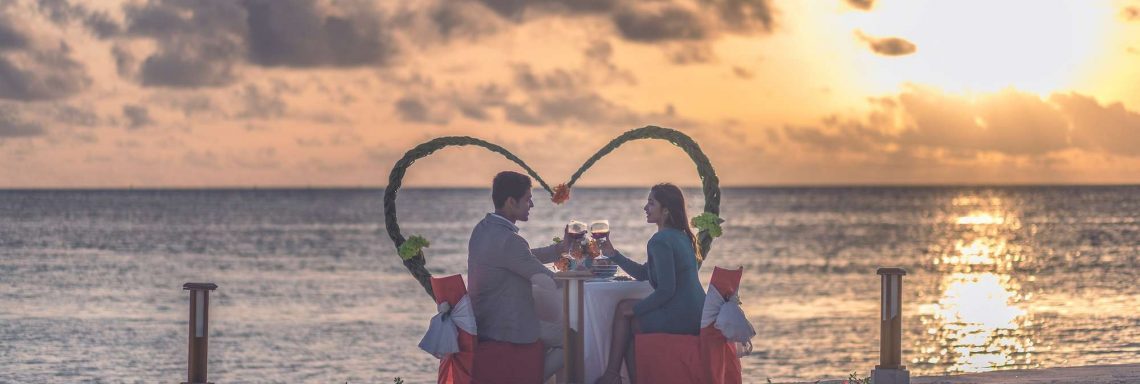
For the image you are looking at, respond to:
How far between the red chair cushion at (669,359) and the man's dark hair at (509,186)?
114 centimetres

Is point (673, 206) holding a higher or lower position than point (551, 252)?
higher

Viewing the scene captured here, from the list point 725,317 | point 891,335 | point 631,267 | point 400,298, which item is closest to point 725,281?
point 725,317

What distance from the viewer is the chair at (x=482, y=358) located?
8.62 m

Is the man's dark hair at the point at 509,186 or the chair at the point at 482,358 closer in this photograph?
the man's dark hair at the point at 509,186

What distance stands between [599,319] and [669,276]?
583 mm

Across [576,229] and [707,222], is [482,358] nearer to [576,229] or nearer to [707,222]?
[576,229]

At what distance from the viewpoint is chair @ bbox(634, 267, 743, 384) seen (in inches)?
338

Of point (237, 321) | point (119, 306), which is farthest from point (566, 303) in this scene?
point (119, 306)

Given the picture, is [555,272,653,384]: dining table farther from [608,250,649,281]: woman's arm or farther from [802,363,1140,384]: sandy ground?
[802,363,1140,384]: sandy ground

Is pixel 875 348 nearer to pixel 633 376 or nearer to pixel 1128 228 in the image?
pixel 633 376

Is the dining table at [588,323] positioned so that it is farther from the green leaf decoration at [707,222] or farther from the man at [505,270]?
the green leaf decoration at [707,222]

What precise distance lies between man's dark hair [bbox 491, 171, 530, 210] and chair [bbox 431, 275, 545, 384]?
55 cm

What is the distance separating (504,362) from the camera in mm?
8680

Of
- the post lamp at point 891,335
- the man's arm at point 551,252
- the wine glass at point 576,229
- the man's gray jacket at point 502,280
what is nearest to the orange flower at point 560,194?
the man's arm at point 551,252
